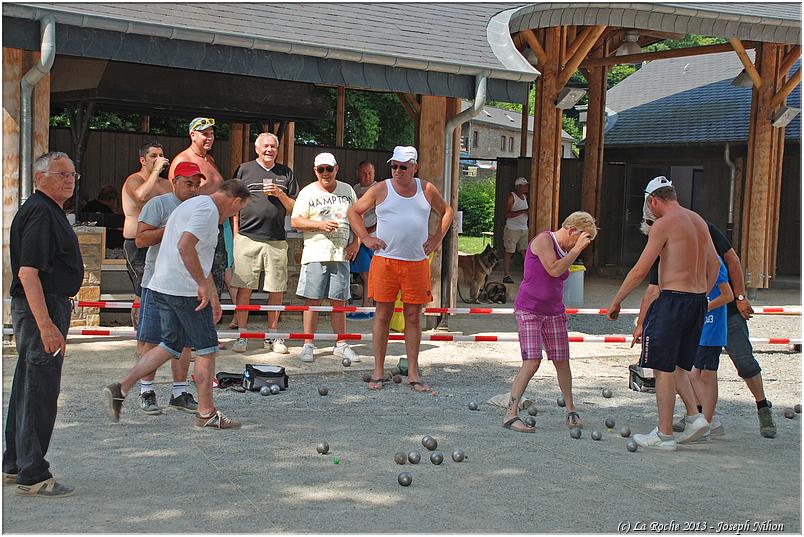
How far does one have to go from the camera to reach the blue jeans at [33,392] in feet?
16.7

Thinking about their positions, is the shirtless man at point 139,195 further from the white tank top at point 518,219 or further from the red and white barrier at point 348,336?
the white tank top at point 518,219

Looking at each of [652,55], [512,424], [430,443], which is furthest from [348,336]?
[652,55]

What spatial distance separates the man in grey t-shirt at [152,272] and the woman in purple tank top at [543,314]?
7.46 ft

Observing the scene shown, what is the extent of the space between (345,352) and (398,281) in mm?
1309

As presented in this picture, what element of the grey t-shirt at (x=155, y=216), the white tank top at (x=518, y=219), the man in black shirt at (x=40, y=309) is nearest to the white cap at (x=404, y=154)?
the grey t-shirt at (x=155, y=216)

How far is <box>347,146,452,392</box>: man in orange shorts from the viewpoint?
826 centimetres

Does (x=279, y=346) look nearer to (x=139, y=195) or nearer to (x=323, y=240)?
(x=323, y=240)

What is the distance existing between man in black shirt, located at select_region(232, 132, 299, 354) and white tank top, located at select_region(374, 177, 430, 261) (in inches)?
52.2

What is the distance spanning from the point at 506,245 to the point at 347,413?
978 cm

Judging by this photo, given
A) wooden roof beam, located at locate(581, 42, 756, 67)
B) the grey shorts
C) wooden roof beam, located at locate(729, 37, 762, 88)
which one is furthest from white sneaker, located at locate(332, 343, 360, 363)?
wooden roof beam, located at locate(581, 42, 756, 67)

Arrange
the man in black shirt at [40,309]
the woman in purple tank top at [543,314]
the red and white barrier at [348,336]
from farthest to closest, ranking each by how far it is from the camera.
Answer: the red and white barrier at [348,336]
the woman in purple tank top at [543,314]
the man in black shirt at [40,309]

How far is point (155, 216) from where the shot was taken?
726cm

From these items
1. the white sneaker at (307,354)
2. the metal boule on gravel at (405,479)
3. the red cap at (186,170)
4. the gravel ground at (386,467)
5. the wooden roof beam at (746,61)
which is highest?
the wooden roof beam at (746,61)

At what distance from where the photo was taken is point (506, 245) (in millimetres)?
16844
